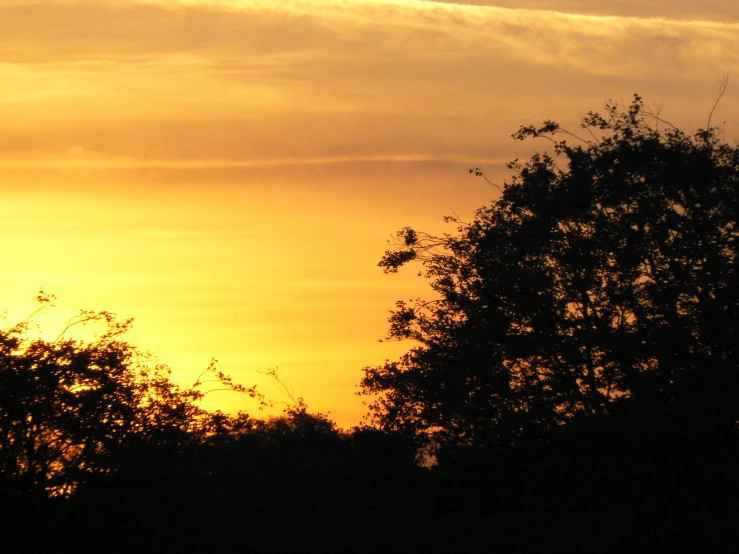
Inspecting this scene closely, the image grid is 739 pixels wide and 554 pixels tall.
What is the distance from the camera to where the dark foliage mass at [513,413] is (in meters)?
19.0

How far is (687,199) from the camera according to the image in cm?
2180

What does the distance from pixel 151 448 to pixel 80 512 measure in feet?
7.27

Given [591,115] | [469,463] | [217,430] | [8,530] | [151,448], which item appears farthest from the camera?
[469,463]

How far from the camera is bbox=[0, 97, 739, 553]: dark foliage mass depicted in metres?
19.0

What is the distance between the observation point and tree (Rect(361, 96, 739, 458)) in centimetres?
2131

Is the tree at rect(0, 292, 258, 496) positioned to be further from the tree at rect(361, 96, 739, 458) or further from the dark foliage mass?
the tree at rect(361, 96, 739, 458)

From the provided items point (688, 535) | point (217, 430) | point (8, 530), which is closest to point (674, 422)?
point (688, 535)

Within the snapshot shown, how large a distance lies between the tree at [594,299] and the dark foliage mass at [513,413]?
0.19 ft

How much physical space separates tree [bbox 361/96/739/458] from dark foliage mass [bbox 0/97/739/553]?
0.06 m

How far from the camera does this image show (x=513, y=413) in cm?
2344

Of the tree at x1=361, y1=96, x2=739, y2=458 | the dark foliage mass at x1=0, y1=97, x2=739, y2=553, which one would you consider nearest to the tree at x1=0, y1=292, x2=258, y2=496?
the dark foliage mass at x1=0, y1=97, x2=739, y2=553

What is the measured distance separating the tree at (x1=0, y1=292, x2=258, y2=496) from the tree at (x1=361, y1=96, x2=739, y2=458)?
30.4ft

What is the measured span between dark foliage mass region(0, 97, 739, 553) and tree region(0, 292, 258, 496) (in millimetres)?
48

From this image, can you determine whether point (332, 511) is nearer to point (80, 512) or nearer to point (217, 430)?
point (217, 430)
